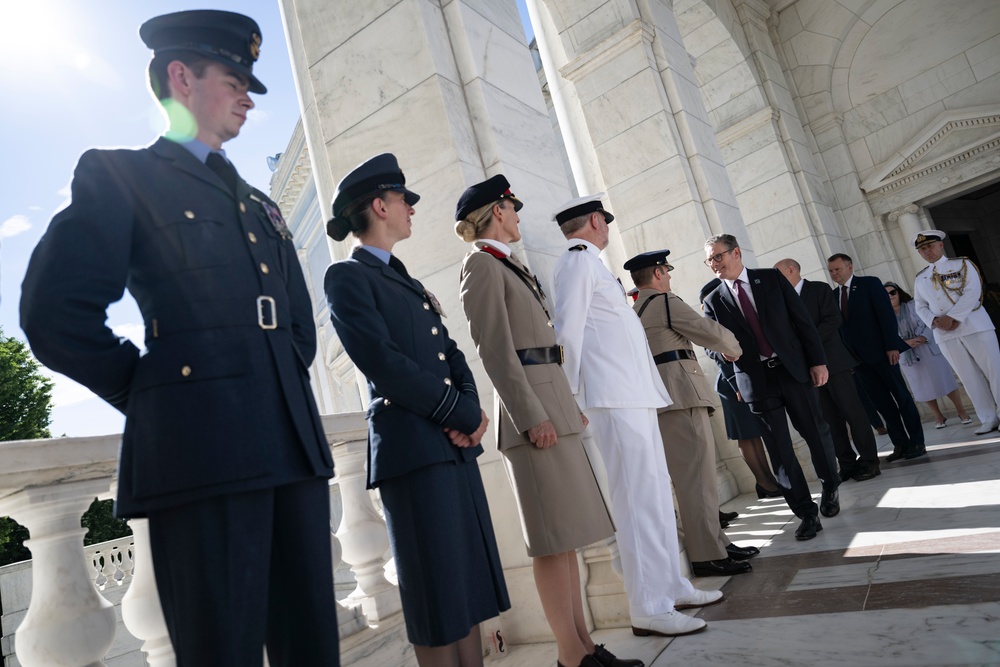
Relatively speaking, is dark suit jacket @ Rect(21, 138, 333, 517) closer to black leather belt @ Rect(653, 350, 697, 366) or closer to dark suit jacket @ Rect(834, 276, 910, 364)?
black leather belt @ Rect(653, 350, 697, 366)

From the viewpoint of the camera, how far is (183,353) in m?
1.39

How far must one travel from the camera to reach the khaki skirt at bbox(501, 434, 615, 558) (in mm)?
2562

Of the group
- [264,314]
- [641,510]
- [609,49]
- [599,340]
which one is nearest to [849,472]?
[641,510]

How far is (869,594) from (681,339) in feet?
5.85

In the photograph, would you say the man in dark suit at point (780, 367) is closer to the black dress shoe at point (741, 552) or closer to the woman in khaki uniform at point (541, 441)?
the black dress shoe at point (741, 552)

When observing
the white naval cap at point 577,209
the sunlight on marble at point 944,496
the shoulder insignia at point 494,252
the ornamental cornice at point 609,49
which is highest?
the ornamental cornice at point 609,49

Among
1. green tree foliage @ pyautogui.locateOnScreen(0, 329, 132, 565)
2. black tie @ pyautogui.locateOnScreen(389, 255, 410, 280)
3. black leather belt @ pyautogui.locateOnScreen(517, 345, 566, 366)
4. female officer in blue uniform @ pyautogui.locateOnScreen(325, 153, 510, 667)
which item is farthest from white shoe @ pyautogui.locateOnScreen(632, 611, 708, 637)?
green tree foliage @ pyautogui.locateOnScreen(0, 329, 132, 565)

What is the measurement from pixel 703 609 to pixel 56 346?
2.90 m

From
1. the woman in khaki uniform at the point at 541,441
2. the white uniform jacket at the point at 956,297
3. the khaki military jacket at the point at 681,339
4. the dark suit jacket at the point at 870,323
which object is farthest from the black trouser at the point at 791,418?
the white uniform jacket at the point at 956,297

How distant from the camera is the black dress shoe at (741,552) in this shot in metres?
3.85

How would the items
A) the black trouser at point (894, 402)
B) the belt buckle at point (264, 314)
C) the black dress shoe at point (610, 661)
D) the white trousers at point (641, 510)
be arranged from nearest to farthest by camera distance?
1. the belt buckle at point (264, 314)
2. the black dress shoe at point (610, 661)
3. the white trousers at point (641, 510)
4. the black trouser at point (894, 402)

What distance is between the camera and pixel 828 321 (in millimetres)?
5871

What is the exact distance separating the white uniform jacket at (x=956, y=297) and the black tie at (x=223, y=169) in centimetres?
713

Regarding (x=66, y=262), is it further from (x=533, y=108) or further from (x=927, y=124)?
(x=927, y=124)
